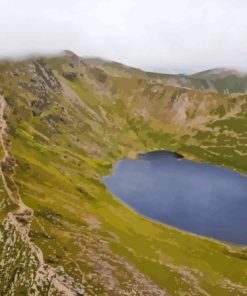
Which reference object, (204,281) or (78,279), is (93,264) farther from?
(204,281)

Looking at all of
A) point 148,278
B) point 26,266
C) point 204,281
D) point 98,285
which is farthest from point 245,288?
point 26,266

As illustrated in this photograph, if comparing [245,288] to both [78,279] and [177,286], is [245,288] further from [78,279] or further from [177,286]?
[78,279]

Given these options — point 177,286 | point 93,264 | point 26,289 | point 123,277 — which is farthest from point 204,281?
point 26,289

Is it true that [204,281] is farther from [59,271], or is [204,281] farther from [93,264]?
[59,271]

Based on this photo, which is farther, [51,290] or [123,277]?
[123,277]

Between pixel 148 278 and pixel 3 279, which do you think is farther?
pixel 148 278

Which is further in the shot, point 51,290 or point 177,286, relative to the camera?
point 177,286

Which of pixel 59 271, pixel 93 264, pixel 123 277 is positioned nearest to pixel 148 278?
pixel 123 277
